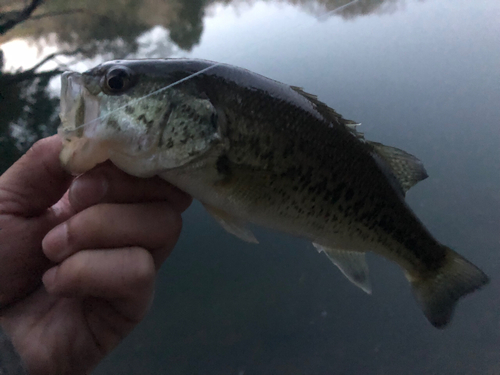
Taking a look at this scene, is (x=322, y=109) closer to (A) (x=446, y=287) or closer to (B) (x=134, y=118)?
(B) (x=134, y=118)

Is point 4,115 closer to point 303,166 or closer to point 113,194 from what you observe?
point 113,194

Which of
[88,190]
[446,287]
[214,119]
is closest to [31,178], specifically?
[88,190]

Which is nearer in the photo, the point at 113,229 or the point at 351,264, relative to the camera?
the point at 113,229

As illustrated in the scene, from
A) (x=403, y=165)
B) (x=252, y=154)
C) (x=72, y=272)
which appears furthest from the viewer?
(x=403, y=165)

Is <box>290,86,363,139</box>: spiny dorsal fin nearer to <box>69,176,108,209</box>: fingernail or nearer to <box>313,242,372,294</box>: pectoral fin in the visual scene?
<box>313,242,372,294</box>: pectoral fin

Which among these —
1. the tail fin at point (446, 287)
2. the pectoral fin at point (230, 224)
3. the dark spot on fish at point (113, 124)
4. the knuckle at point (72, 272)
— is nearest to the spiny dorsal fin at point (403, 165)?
the tail fin at point (446, 287)

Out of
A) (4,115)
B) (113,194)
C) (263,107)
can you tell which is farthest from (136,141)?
(4,115)

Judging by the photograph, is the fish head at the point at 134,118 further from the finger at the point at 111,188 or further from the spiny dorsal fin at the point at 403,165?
the spiny dorsal fin at the point at 403,165

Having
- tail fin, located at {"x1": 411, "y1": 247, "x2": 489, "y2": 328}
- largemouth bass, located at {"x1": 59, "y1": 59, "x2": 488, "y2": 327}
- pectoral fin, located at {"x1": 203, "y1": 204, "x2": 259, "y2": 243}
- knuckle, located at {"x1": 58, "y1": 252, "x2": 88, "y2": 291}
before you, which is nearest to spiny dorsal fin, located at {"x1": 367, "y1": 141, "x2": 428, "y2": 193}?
largemouth bass, located at {"x1": 59, "y1": 59, "x2": 488, "y2": 327}
